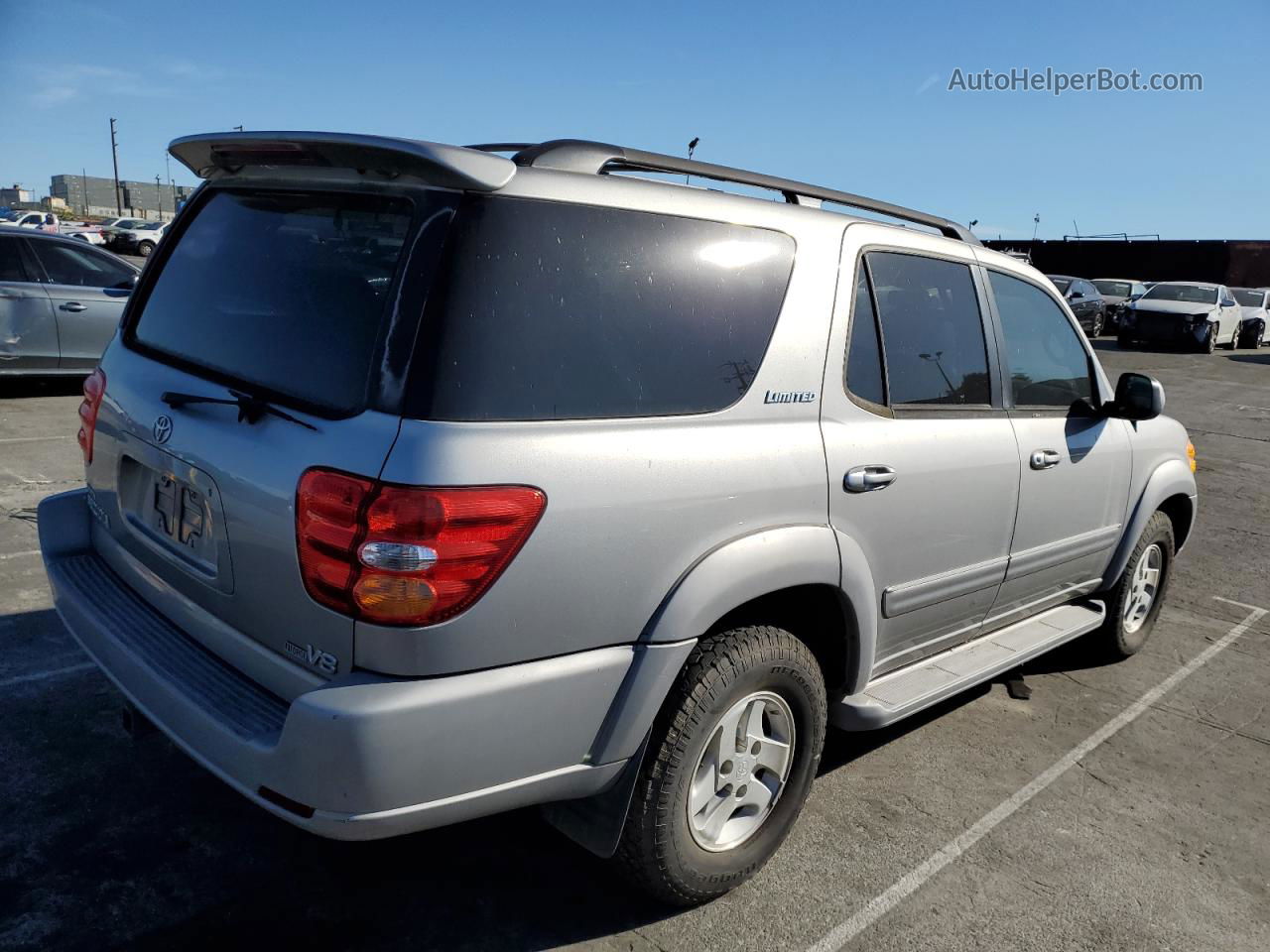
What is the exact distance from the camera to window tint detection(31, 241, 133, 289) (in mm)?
9555

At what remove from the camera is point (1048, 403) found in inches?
159

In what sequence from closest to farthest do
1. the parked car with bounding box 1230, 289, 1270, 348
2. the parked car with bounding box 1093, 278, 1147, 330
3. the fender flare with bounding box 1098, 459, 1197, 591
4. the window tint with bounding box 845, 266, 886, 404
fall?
the window tint with bounding box 845, 266, 886, 404 < the fender flare with bounding box 1098, 459, 1197, 591 < the parked car with bounding box 1230, 289, 1270, 348 < the parked car with bounding box 1093, 278, 1147, 330

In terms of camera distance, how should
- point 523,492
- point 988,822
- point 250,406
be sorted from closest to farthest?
point 523,492
point 250,406
point 988,822

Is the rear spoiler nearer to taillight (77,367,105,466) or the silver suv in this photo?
the silver suv

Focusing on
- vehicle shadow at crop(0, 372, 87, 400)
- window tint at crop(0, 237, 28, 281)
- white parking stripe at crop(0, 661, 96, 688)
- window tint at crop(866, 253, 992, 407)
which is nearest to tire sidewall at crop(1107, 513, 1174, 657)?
window tint at crop(866, 253, 992, 407)

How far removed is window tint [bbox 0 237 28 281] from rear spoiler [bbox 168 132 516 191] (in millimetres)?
8162

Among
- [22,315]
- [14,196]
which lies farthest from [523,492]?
[14,196]

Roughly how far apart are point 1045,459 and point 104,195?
435 feet

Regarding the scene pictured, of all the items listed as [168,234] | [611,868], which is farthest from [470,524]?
[168,234]

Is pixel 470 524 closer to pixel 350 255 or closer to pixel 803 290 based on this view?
pixel 350 255

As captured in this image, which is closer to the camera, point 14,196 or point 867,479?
point 867,479

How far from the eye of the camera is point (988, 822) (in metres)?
3.42

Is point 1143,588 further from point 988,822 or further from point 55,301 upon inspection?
point 55,301

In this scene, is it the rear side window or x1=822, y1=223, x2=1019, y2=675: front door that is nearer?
the rear side window
